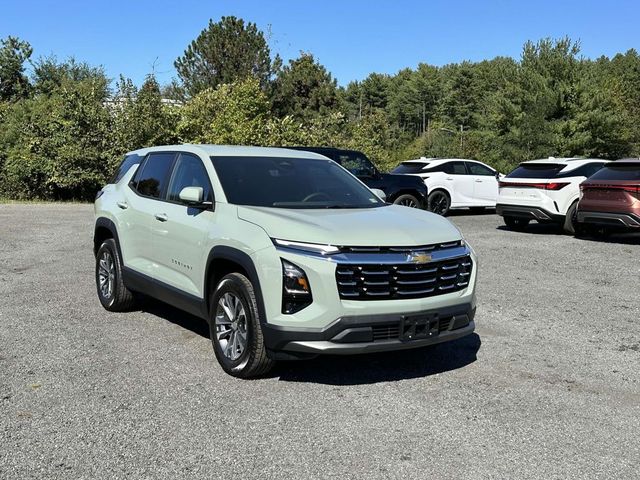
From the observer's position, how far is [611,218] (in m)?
11.8

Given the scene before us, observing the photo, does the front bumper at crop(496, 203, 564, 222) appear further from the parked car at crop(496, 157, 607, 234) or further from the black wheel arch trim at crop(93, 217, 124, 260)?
the black wheel arch trim at crop(93, 217, 124, 260)

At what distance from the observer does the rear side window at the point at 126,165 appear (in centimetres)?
696

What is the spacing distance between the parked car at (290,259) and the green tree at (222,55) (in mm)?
37212

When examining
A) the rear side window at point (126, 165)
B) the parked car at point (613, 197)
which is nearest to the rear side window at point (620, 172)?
the parked car at point (613, 197)

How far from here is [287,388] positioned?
15.3ft

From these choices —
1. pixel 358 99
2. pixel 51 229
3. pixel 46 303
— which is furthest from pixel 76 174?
pixel 358 99

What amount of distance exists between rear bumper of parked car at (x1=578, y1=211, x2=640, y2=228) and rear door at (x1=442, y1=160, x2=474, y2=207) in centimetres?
606

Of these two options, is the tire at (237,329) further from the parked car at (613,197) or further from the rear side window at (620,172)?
the rear side window at (620,172)

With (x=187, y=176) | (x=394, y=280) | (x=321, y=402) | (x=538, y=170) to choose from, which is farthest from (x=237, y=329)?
(x=538, y=170)

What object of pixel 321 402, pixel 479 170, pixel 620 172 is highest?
pixel 620 172

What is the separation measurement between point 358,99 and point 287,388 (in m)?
106

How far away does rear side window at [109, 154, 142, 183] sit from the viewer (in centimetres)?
696

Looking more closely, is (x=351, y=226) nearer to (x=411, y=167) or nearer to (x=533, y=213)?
(x=533, y=213)

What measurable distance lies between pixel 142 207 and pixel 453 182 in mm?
13244
